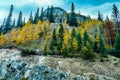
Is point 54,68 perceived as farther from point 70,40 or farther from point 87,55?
point 70,40

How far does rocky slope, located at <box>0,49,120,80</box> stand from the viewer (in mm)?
42219

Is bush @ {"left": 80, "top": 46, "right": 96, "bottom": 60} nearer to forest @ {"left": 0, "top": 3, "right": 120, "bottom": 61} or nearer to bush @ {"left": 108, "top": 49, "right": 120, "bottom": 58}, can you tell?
forest @ {"left": 0, "top": 3, "right": 120, "bottom": 61}

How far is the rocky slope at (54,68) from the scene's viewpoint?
139 feet

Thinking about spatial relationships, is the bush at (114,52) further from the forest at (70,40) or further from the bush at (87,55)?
the bush at (87,55)

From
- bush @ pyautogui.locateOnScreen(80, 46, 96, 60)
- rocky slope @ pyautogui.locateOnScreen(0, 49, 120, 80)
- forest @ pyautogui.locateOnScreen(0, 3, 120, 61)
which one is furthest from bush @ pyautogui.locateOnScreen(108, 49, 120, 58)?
bush @ pyautogui.locateOnScreen(80, 46, 96, 60)

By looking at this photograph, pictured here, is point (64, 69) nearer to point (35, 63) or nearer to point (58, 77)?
point (58, 77)

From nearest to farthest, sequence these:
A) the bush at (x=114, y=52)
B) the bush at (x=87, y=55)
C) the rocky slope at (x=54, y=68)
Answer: the rocky slope at (x=54, y=68) < the bush at (x=87, y=55) < the bush at (x=114, y=52)

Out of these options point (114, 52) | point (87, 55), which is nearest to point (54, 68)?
point (87, 55)

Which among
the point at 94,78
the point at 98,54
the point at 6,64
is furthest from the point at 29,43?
the point at 94,78

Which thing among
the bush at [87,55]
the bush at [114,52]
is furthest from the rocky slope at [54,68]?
the bush at [114,52]

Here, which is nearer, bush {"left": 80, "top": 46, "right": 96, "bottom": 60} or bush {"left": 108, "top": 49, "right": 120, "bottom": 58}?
bush {"left": 80, "top": 46, "right": 96, "bottom": 60}

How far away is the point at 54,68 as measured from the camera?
45.6 m

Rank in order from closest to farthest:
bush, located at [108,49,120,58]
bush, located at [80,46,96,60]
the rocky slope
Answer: the rocky slope, bush, located at [80,46,96,60], bush, located at [108,49,120,58]

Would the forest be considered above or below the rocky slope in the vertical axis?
above
